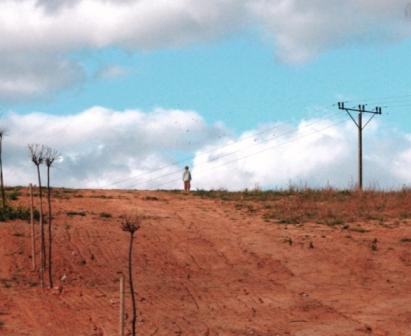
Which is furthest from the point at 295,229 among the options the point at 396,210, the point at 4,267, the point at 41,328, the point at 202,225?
the point at 41,328

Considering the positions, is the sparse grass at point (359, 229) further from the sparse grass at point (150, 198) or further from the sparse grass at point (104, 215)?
the sparse grass at point (150, 198)

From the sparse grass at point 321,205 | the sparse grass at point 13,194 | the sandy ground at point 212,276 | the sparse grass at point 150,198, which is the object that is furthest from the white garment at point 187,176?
the sparse grass at point 13,194

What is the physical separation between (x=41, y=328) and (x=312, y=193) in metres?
18.0

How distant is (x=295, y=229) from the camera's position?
27562mm

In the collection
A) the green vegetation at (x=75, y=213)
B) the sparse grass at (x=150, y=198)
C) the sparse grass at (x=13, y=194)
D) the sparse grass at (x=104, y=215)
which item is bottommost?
the sparse grass at (x=104, y=215)

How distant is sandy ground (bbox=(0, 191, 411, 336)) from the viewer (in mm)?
18922

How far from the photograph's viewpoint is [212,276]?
75.0 ft

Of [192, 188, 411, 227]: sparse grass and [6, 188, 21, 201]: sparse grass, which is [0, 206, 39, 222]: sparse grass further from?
[192, 188, 411, 227]: sparse grass

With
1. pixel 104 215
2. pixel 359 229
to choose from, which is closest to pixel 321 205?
pixel 359 229

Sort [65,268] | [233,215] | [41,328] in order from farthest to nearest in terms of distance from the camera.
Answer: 1. [233,215]
2. [65,268]
3. [41,328]

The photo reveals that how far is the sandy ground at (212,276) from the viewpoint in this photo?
18922 mm

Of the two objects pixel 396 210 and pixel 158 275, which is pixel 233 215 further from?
pixel 158 275

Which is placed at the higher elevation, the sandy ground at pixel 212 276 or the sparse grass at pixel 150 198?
the sparse grass at pixel 150 198

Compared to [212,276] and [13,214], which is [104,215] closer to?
[13,214]
